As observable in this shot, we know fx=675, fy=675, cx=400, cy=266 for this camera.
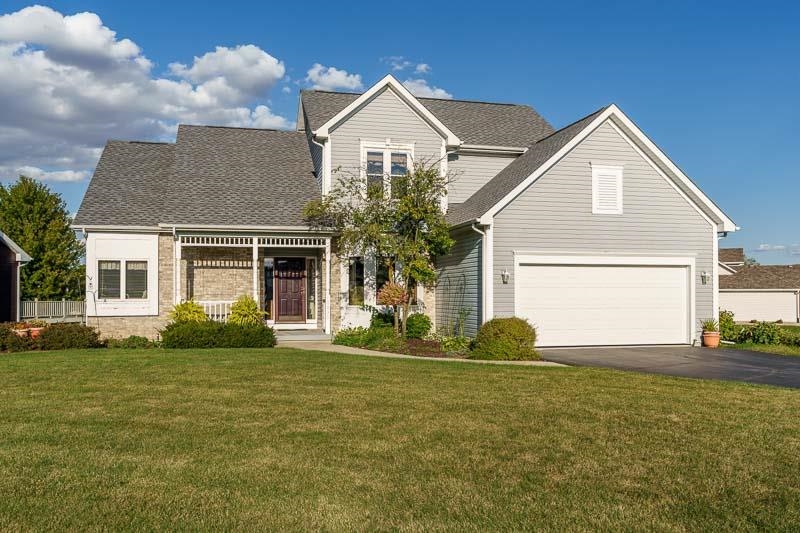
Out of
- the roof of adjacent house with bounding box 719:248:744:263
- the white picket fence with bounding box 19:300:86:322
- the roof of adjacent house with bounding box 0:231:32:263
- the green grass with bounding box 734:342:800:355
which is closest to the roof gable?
the green grass with bounding box 734:342:800:355

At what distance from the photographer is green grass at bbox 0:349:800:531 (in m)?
5.00

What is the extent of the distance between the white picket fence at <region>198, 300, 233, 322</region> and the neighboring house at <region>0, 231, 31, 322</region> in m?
11.0

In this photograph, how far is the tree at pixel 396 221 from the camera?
18.0 metres

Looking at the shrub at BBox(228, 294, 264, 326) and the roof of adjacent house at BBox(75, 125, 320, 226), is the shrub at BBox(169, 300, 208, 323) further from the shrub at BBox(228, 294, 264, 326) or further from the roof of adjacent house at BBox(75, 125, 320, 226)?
the roof of adjacent house at BBox(75, 125, 320, 226)

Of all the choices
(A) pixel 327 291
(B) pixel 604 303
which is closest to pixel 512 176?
(B) pixel 604 303

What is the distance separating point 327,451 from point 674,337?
14.3 meters

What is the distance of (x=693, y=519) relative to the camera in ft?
16.2

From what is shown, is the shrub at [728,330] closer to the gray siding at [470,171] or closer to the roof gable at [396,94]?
the gray siding at [470,171]

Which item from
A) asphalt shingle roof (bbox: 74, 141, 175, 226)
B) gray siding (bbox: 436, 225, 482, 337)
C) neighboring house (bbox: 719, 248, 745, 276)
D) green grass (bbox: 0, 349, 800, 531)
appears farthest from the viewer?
neighboring house (bbox: 719, 248, 745, 276)

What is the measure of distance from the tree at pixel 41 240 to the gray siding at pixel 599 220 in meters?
30.8

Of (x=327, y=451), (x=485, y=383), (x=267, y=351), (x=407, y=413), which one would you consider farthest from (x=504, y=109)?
(x=327, y=451)

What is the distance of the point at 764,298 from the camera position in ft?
158

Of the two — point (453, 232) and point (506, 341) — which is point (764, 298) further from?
point (506, 341)

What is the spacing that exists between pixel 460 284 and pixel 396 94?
6.11m
